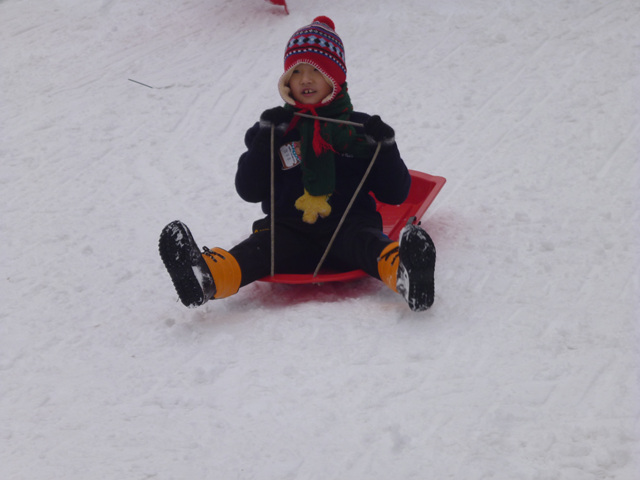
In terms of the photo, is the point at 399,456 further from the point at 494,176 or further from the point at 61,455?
the point at 494,176

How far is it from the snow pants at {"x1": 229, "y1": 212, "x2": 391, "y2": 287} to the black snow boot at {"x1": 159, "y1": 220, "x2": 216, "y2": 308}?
0.60 feet

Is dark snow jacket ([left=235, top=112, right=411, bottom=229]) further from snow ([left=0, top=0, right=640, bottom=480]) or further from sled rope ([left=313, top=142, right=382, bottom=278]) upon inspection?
snow ([left=0, top=0, right=640, bottom=480])

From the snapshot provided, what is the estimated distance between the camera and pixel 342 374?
205cm

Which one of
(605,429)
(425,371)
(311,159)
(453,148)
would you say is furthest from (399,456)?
(453,148)

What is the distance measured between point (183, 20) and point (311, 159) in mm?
3613

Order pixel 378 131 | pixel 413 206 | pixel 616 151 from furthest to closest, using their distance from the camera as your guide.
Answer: pixel 616 151, pixel 413 206, pixel 378 131

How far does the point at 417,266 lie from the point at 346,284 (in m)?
0.50

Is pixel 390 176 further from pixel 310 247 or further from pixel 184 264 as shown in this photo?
pixel 184 264

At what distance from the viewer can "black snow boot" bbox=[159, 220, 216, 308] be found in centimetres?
229

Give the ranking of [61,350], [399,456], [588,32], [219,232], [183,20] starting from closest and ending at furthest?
1. [399,456]
2. [61,350]
3. [219,232]
4. [588,32]
5. [183,20]

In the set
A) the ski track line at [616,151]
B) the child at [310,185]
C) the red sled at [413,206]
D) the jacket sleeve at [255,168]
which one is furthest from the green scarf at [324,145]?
the ski track line at [616,151]

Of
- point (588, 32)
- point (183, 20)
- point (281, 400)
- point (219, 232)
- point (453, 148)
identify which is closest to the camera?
point (281, 400)

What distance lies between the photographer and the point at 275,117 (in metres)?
2.46

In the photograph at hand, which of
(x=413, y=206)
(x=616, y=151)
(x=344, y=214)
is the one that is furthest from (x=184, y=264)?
(x=616, y=151)
